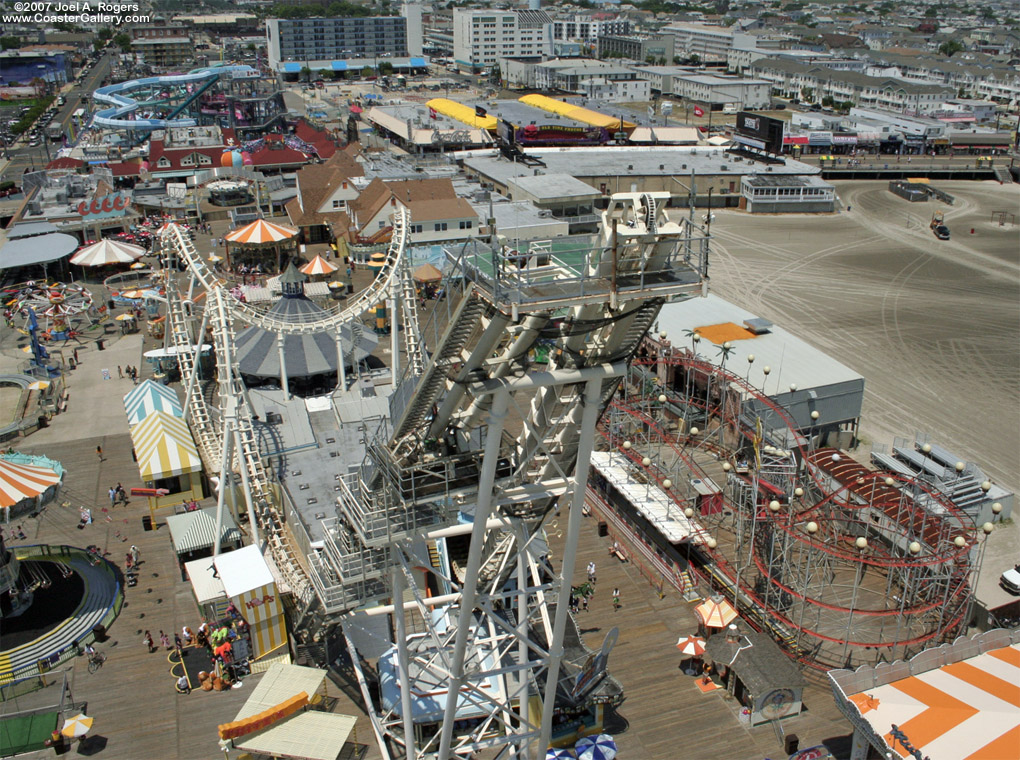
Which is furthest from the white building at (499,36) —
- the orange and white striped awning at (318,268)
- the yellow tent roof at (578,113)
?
the orange and white striped awning at (318,268)

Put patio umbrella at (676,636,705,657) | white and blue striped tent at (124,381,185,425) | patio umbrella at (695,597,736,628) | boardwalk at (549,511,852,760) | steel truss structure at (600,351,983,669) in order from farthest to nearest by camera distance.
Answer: white and blue striped tent at (124,381,185,425)
steel truss structure at (600,351,983,669)
patio umbrella at (695,597,736,628)
patio umbrella at (676,636,705,657)
boardwalk at (549,511,852,760)

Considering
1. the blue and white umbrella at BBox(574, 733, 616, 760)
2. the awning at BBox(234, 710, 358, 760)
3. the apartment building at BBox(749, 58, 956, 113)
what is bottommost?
the awning at BBox(234, 710, 358, 760)

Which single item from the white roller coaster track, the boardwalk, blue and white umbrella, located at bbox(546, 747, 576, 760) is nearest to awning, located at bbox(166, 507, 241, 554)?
the white roller coaster track

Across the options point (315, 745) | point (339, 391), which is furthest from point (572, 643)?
point (339, 391)

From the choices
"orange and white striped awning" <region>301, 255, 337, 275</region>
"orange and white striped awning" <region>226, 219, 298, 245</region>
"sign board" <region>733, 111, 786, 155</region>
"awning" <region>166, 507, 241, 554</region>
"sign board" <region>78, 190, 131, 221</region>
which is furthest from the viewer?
"sign board" <region>733, 111, 786, 155</region>

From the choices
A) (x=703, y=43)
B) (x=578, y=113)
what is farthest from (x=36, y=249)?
(x=703, y=43)

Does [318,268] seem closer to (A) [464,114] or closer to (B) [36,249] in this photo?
(B) [36,249]

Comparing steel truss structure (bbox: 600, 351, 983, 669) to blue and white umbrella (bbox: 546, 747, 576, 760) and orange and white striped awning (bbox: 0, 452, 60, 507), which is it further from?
orange and white striped awning (bbox: 0, 452, 60, 507)
